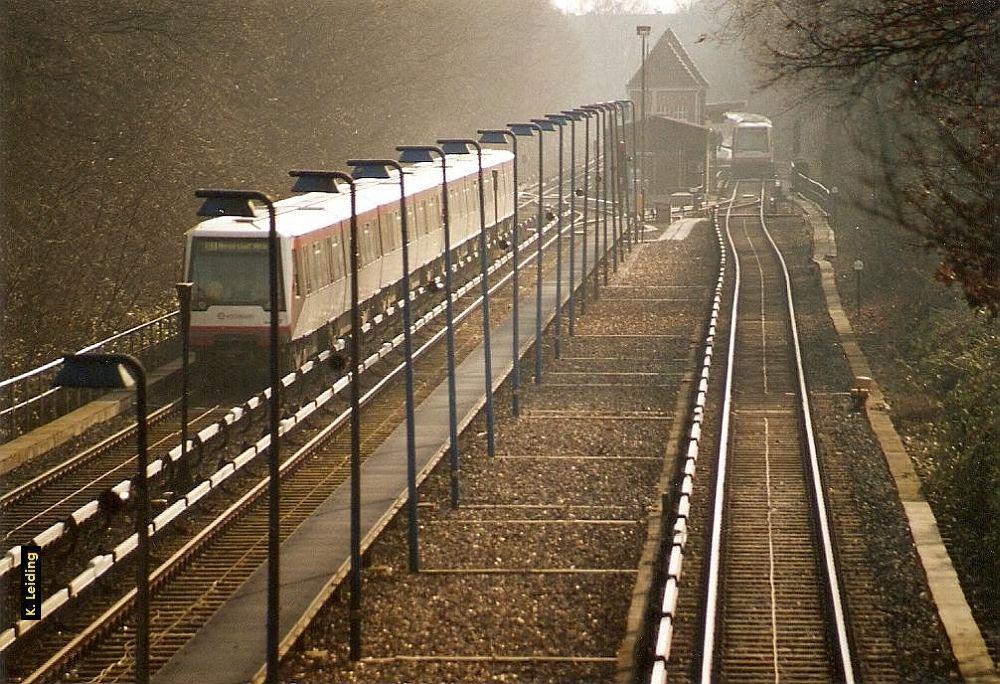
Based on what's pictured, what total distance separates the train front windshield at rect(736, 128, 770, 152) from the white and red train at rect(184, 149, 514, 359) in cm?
5047

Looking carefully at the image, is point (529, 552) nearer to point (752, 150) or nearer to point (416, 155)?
point (416, 155)

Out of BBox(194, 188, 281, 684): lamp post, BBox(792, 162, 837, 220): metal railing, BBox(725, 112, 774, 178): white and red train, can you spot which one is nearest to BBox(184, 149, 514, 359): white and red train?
BBox(194, 188, 281, 684): lamp post

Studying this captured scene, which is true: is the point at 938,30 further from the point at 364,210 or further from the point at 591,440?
the point at 364,210

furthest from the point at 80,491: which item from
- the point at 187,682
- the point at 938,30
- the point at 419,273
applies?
the point at 419,273

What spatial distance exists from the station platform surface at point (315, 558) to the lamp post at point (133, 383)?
2.78 m

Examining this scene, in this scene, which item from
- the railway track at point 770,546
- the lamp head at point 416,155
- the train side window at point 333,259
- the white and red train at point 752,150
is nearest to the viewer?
the railway track at point 770,546

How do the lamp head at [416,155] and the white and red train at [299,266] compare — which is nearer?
the lamp head at [416,155]

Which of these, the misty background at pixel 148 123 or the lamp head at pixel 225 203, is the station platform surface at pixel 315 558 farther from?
the misty background at pixel 148 123

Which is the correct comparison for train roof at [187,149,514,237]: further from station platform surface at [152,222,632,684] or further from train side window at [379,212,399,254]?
station platform surface at [152,222,632,684]

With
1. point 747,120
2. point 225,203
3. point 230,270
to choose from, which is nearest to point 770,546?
point 225,203

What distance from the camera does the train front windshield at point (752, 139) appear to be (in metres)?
83.4

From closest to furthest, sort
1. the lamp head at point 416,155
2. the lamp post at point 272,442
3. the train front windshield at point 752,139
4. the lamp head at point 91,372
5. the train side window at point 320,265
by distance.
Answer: the lamp head at point 91,372 < the lamp post at point 272,442 < the lamp head at point 416,155 < the train side window at point 320,265 < the train front windshield at point 752,139

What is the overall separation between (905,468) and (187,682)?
1103 centimetres

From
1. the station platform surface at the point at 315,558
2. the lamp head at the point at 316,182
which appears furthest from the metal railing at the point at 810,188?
the lamp head at the point at 316,182
